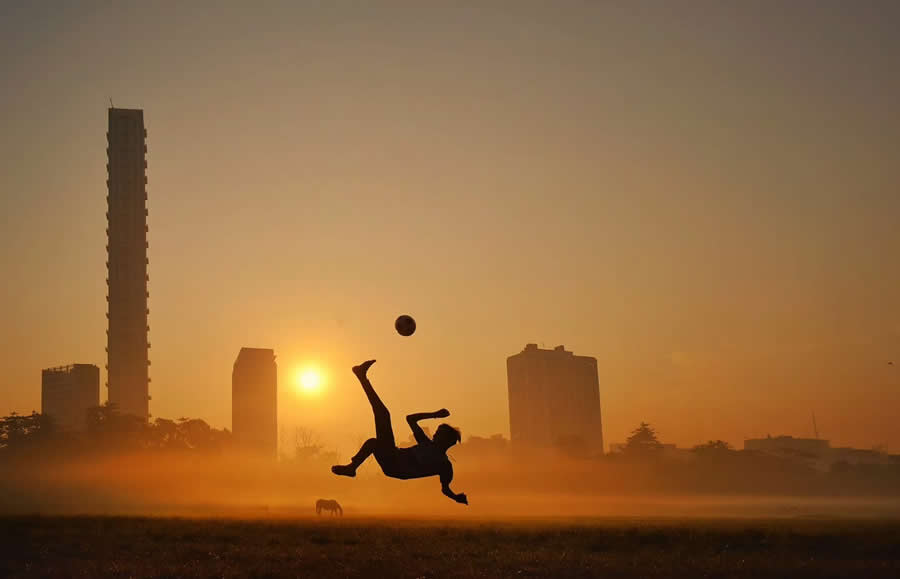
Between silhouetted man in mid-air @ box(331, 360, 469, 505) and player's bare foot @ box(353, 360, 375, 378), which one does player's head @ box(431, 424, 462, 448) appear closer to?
silhouetted man in mid-air @ box(331, 360, 469, 505)

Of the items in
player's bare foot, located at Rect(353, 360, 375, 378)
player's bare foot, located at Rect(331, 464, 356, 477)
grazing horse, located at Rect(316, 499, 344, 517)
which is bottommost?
grazing horse, located at Rect(316, 499, 344, 517)

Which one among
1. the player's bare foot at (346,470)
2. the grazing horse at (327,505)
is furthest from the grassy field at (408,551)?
the grazing horse at (327,505)

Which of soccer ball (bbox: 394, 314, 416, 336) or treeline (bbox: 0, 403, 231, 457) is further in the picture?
treeline (bbox: 0, 403, 231, 457)

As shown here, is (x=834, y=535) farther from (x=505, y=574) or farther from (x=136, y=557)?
(x=136, y=557)

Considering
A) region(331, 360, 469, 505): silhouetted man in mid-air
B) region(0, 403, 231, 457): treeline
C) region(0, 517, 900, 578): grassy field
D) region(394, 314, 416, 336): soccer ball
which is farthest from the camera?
region(0, 403, 231, 457): treeline

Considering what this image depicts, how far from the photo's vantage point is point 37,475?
160 m

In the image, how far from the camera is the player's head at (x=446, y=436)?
63.8 feet

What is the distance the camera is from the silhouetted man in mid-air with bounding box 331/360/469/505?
756 inches

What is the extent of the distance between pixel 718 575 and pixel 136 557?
2389 centimetres

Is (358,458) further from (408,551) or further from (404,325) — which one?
(408,551)

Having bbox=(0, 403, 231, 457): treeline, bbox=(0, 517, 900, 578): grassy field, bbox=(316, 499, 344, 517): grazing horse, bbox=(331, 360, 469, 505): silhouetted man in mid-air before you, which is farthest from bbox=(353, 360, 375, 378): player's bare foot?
bbox=(0, 403, 231, 457): treeline

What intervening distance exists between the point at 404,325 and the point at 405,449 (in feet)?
10.5

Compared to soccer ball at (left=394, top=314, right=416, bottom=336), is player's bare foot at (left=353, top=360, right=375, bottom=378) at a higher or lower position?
lower

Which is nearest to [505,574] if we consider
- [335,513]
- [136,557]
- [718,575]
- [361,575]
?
[361,575]
